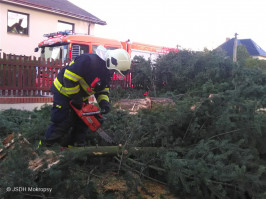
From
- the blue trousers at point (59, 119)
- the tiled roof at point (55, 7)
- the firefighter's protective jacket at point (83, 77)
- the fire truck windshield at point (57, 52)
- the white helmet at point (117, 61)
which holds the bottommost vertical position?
the blue trousers at point (59, 119)

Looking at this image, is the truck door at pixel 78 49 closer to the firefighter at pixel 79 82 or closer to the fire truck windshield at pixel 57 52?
the fire truck windshield at pixel 57 52

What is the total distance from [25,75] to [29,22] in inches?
328

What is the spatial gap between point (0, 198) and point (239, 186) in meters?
2.23

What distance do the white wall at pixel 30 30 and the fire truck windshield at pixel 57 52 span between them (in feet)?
14.8

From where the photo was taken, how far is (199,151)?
3004 millimetres

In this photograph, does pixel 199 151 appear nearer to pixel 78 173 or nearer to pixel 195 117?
pixel 195 117

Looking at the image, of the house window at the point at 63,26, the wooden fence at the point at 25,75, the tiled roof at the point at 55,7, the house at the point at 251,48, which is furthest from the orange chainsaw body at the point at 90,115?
the house at the point at 251,48

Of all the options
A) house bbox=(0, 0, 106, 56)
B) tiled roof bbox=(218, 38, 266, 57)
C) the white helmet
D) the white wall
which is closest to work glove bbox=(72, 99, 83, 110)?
the white helmet

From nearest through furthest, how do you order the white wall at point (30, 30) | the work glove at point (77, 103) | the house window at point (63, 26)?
the work glove at point (77, 103) → the white wall at point (30, 30) → the house window at point (63, 26)

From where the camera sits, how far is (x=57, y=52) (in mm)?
9234

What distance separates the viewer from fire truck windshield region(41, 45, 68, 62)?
8969 mm

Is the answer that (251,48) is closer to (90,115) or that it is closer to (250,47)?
(250,47)

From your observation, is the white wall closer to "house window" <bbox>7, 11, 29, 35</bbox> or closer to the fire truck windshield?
"house window" <bbox>7, 11, 29, 35</bbox>

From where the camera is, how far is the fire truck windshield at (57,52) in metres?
8.97
